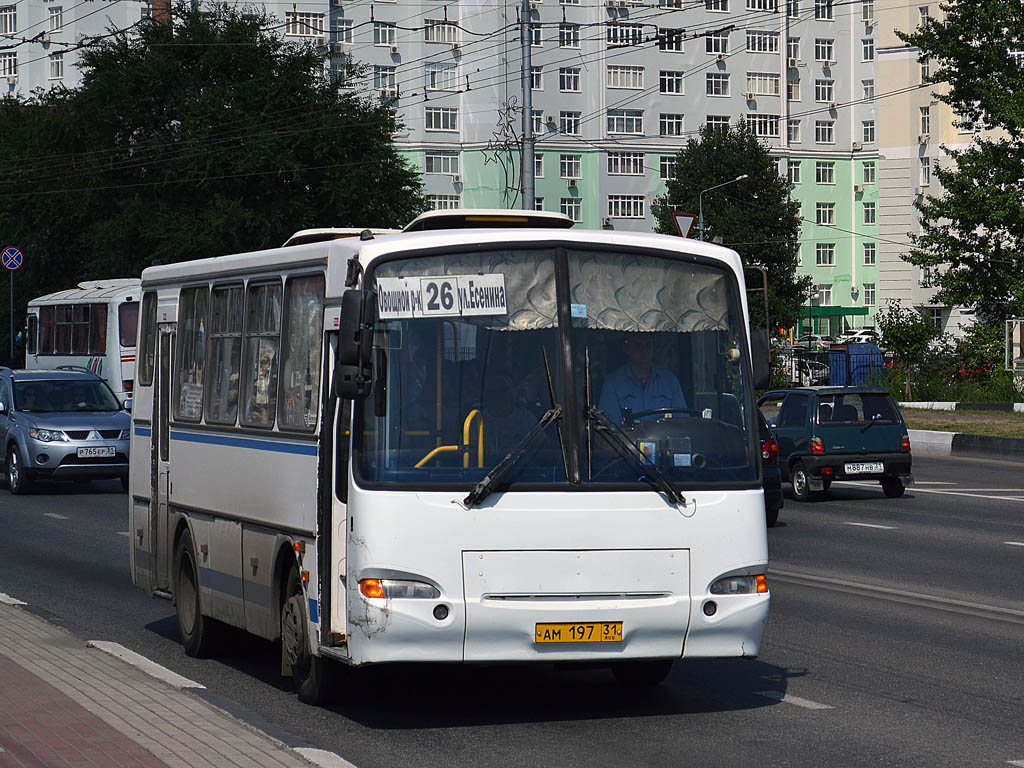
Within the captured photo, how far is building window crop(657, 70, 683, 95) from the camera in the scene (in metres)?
104

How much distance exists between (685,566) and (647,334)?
116 centimetres

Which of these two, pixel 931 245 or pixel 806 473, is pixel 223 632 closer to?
pixel 806 473

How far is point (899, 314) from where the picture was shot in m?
45.5

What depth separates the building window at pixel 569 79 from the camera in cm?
10175

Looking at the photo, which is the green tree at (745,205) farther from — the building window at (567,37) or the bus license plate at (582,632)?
the bus license plate at (582,632)

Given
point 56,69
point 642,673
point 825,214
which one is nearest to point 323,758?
point 642,673

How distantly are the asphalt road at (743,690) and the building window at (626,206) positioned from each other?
3459 inches

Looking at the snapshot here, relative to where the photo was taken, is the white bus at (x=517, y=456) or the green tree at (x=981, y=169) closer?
the white bus at (x=517, y=456)

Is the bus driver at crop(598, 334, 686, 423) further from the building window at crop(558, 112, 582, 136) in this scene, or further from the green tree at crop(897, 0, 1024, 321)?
the building window at crop(558, 112, 582, 136)

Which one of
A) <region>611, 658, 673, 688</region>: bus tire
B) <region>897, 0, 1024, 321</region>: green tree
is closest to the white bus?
<region>611, 658, 673, 688</region>: bus tire

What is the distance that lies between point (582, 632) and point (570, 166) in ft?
313

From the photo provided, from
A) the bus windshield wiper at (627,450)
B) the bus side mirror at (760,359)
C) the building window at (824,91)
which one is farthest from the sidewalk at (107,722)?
the building window at (824,91)

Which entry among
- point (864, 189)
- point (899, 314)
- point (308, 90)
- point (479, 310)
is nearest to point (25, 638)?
point (479, 310)

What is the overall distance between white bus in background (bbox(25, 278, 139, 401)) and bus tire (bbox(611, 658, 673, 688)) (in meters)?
29.8
